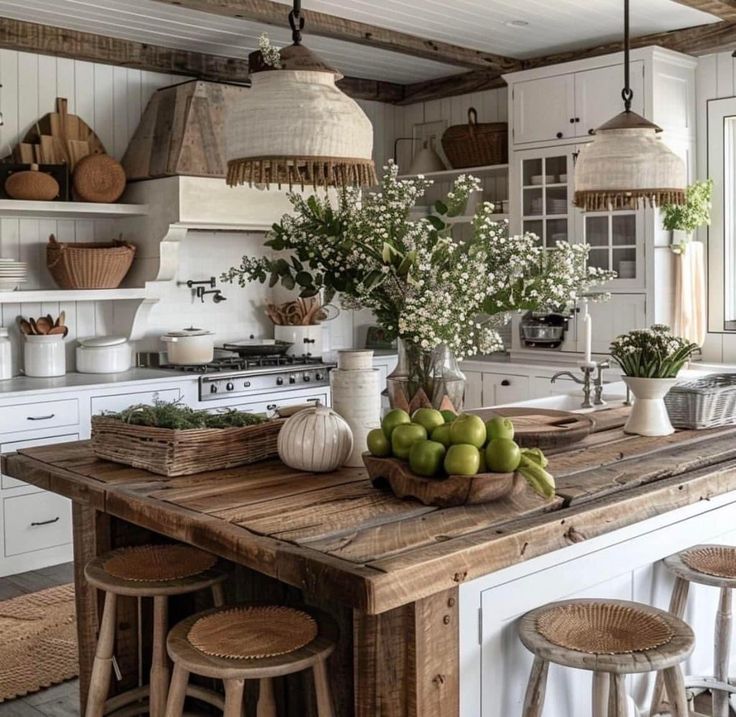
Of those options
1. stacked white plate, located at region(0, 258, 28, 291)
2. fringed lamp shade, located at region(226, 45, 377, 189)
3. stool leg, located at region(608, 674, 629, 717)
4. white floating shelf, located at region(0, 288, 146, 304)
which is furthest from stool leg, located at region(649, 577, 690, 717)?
stacked white plate, located at region(0, 258, 28, 291)

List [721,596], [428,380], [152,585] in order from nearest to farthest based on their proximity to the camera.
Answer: [152,585]
[428,380]
[721,596]

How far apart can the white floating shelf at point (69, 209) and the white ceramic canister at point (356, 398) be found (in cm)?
305

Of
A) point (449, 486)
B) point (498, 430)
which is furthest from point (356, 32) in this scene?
point (449, 486)

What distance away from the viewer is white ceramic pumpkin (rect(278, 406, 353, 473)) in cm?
265

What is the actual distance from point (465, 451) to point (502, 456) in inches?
3.8

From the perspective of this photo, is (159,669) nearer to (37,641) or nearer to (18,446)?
(37,641)

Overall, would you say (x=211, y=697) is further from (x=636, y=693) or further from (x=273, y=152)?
(x=273, y=152)

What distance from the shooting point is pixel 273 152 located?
233 cm

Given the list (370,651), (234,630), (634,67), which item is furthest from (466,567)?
(634,67)

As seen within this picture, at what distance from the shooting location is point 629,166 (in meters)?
3.36

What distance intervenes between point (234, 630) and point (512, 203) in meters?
4.59

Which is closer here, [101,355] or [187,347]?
[101,355]

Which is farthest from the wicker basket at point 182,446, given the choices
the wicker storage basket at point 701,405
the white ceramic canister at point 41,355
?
the white ceramic canister at point 41,355

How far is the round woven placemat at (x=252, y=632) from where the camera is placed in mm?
2158
